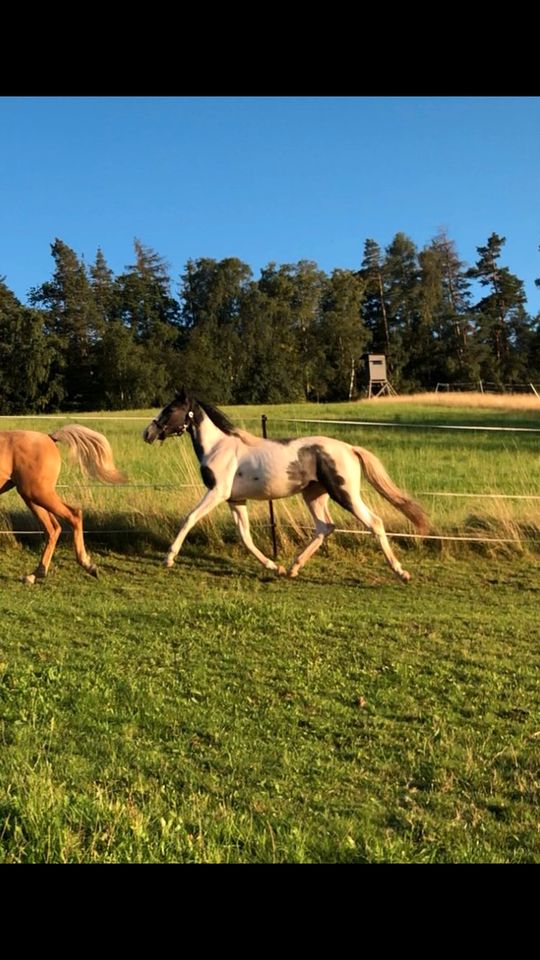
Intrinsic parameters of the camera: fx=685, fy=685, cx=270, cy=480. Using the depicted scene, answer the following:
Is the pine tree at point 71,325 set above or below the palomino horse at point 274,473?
above

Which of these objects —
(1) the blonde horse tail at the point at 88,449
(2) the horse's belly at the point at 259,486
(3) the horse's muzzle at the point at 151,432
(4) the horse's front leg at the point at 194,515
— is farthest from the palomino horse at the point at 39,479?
(2) the horse's belly at the point at 259,486

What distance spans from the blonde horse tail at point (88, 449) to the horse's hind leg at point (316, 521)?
6.81ft

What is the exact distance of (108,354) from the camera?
4059 cm

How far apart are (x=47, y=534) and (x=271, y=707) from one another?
3.99 meters

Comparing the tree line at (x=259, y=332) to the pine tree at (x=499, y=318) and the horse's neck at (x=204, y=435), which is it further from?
the horse's neck at (x=204, y=435)

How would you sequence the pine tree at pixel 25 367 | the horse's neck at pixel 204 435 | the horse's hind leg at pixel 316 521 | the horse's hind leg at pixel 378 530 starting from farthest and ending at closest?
1. the pine tree at pixel 25 367
2. the horse's neck at pixel 204 435
3. the horse's hind leg at pixel 316 521
4. the horse's hind leg at pixel 378 530

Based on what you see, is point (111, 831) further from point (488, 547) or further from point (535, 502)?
point (535, 502)

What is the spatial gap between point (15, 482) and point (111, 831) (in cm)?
519

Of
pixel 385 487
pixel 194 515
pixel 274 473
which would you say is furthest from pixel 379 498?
pixel 194 515

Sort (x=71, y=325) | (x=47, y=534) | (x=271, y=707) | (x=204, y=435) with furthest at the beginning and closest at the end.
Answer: (x=71, y=325) < (x=204, y=435) < (x=47, y=534) < (x=271, y=707)

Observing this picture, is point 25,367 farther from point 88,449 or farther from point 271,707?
point 271,707

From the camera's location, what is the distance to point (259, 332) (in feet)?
A: 161

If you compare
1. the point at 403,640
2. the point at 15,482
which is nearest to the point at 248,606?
the point at 403,640

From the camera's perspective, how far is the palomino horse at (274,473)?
6.66m
